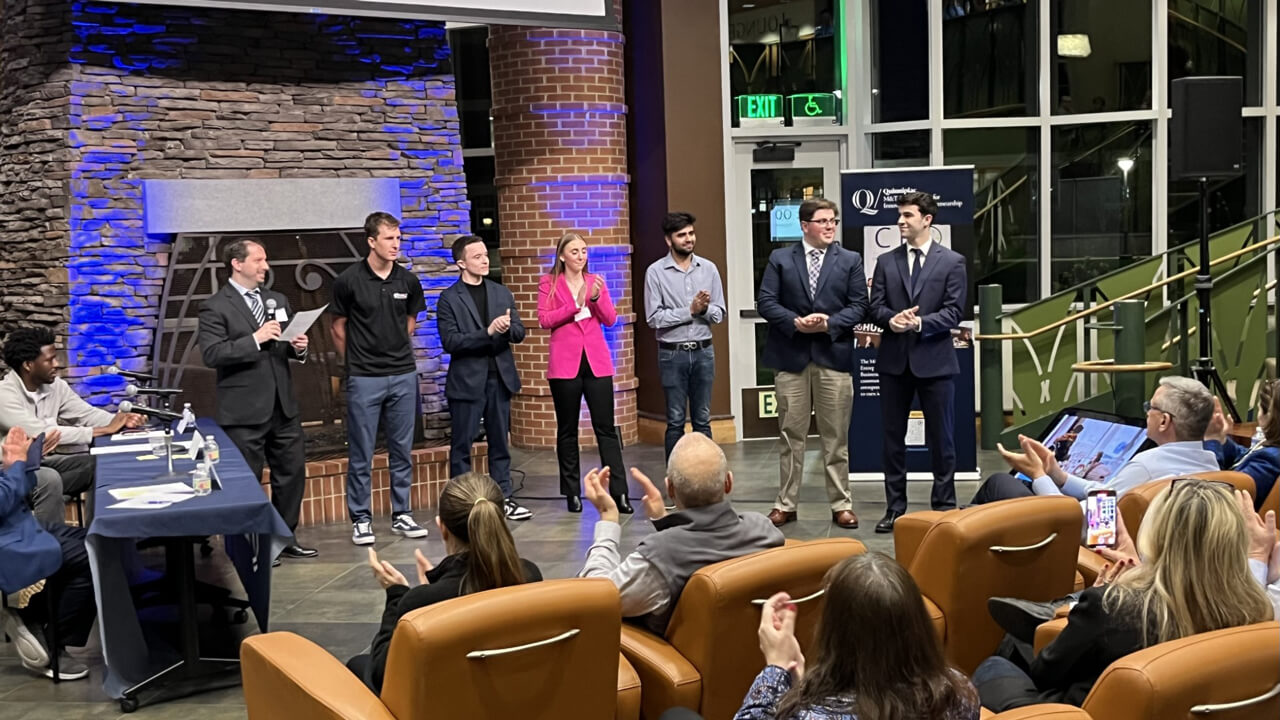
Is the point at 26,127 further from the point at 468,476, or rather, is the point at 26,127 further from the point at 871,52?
the point at 871,52

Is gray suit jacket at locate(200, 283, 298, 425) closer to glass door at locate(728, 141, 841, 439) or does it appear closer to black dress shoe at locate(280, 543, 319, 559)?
black dress shoe at locate(280, 543, 319, 559)

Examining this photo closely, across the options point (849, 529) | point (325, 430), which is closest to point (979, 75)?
point (849, 529)

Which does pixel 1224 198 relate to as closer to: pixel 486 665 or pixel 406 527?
pixel 406 527

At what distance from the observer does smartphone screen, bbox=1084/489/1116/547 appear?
143 inches

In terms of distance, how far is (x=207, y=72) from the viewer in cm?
725

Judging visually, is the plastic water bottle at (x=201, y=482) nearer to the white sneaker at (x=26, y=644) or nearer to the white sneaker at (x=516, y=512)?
the white sneaker at (x=26, y=644)

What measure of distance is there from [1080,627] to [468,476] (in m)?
1.55

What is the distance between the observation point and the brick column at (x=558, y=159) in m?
9.16

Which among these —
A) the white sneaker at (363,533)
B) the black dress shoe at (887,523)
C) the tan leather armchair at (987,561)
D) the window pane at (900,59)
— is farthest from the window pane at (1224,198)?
the tan leather armchair at (987,561)

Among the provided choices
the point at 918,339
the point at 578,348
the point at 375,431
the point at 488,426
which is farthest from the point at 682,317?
the point at 375,431

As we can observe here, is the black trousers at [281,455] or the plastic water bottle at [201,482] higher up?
the plastic water bottle at [201,482]

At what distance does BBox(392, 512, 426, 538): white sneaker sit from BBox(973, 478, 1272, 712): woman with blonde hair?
179 inches

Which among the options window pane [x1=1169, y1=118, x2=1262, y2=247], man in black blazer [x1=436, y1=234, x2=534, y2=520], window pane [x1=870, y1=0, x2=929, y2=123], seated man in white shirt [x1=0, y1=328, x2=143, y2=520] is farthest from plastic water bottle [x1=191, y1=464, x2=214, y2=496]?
window pane [x1=1169, y1=118, x2=1262, y2=247]

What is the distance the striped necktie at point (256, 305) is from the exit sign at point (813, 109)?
191 inches
